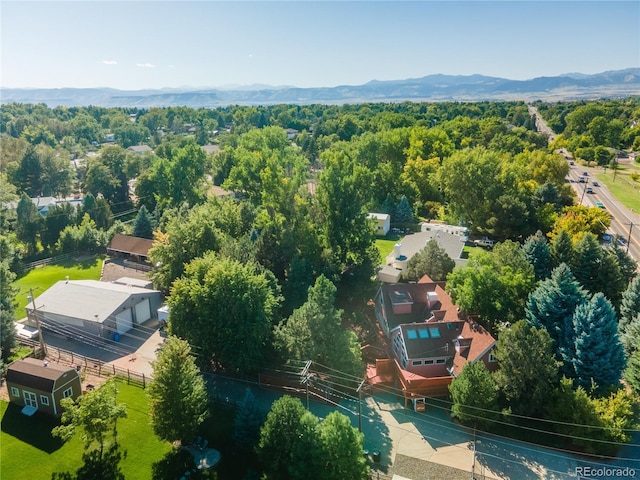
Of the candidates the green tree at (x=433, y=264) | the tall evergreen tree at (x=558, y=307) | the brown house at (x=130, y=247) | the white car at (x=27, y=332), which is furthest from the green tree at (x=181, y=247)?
the tall evergreen tree at (x=558, y=307)

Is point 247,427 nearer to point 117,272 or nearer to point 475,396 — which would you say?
point 475,396

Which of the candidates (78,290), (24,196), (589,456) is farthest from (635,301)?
(24,196)

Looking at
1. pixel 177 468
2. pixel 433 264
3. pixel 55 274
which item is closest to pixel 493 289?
pixel 433 264

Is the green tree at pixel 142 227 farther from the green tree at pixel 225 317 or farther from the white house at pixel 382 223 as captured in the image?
the green tree at pixel 225 317

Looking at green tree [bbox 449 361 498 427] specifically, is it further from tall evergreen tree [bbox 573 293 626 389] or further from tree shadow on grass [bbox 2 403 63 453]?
tree shadow on grass [bbox 2 403 63 453]

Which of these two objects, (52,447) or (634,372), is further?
(634,372)

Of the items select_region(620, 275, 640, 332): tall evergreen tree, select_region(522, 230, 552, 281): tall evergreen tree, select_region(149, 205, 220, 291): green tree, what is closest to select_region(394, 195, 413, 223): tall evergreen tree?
select_region(522, 230, 552, 281): tall evergreen tree
